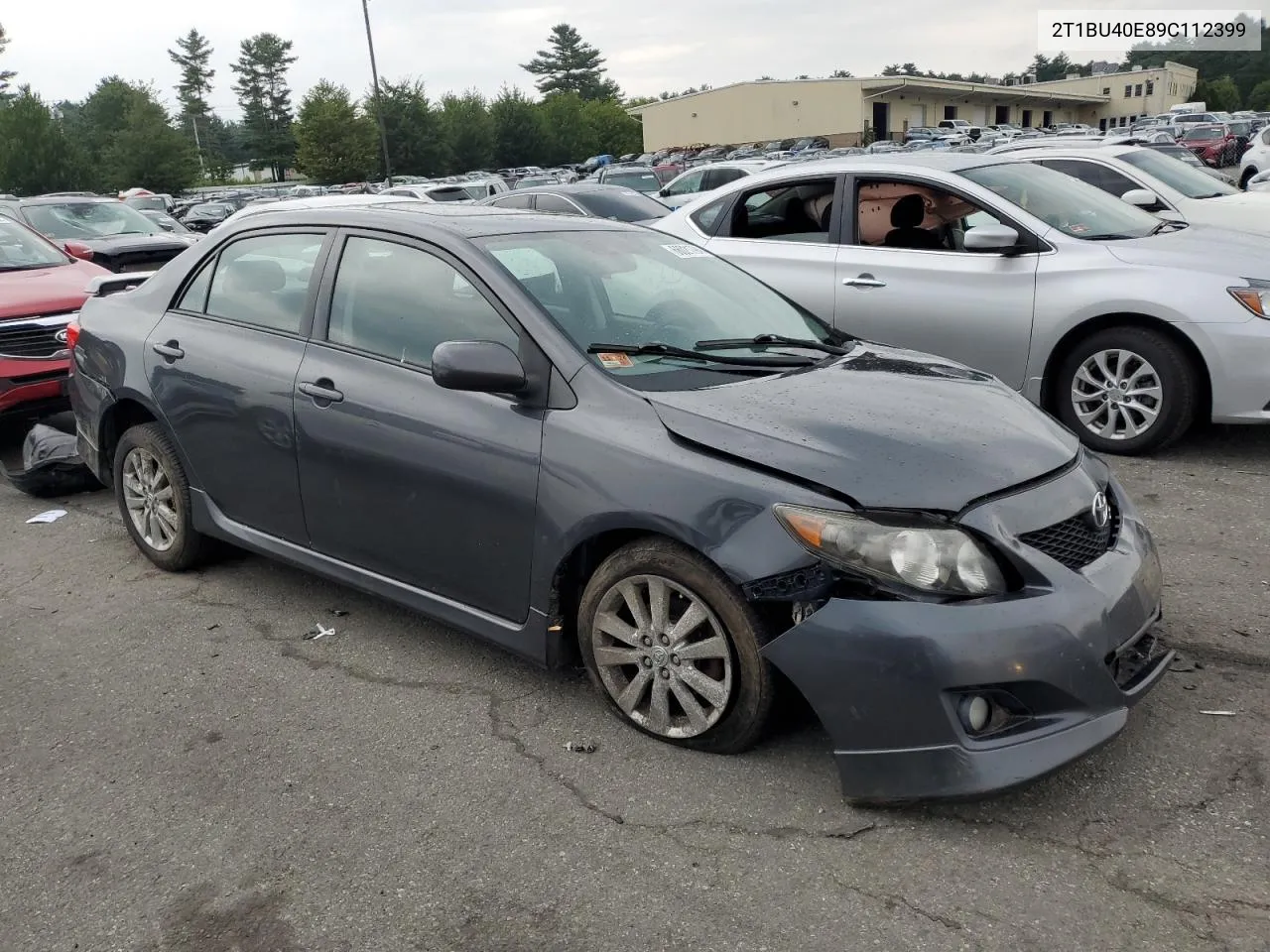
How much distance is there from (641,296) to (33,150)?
50.8 metres

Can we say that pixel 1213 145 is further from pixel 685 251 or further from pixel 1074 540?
pixel 1074 540

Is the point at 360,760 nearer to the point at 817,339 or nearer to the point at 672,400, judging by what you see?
the point at 672,400

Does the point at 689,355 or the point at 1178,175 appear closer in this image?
the point at 689,355

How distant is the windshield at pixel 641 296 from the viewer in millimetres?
3652

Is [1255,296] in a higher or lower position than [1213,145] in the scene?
lower

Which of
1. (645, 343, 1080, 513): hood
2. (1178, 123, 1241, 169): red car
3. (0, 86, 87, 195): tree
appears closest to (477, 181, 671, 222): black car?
(645, 343, 1080, 513): hood

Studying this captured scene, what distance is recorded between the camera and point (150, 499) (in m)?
4.99

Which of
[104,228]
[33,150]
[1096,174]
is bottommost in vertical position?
[104,228]

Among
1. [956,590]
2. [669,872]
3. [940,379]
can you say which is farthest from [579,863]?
[940,379]

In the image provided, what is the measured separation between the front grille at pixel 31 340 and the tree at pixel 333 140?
193ft

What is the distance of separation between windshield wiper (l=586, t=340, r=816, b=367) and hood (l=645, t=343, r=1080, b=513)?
0.12m

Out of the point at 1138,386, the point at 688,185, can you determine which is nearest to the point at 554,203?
the point at 688,185

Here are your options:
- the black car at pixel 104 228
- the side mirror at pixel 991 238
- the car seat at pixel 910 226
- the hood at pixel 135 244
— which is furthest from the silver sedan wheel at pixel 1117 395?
the black car at pixel 104 228

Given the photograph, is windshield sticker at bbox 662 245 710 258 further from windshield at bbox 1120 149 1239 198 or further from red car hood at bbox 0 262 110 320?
windshield at bbox 1120 149 1239 198
